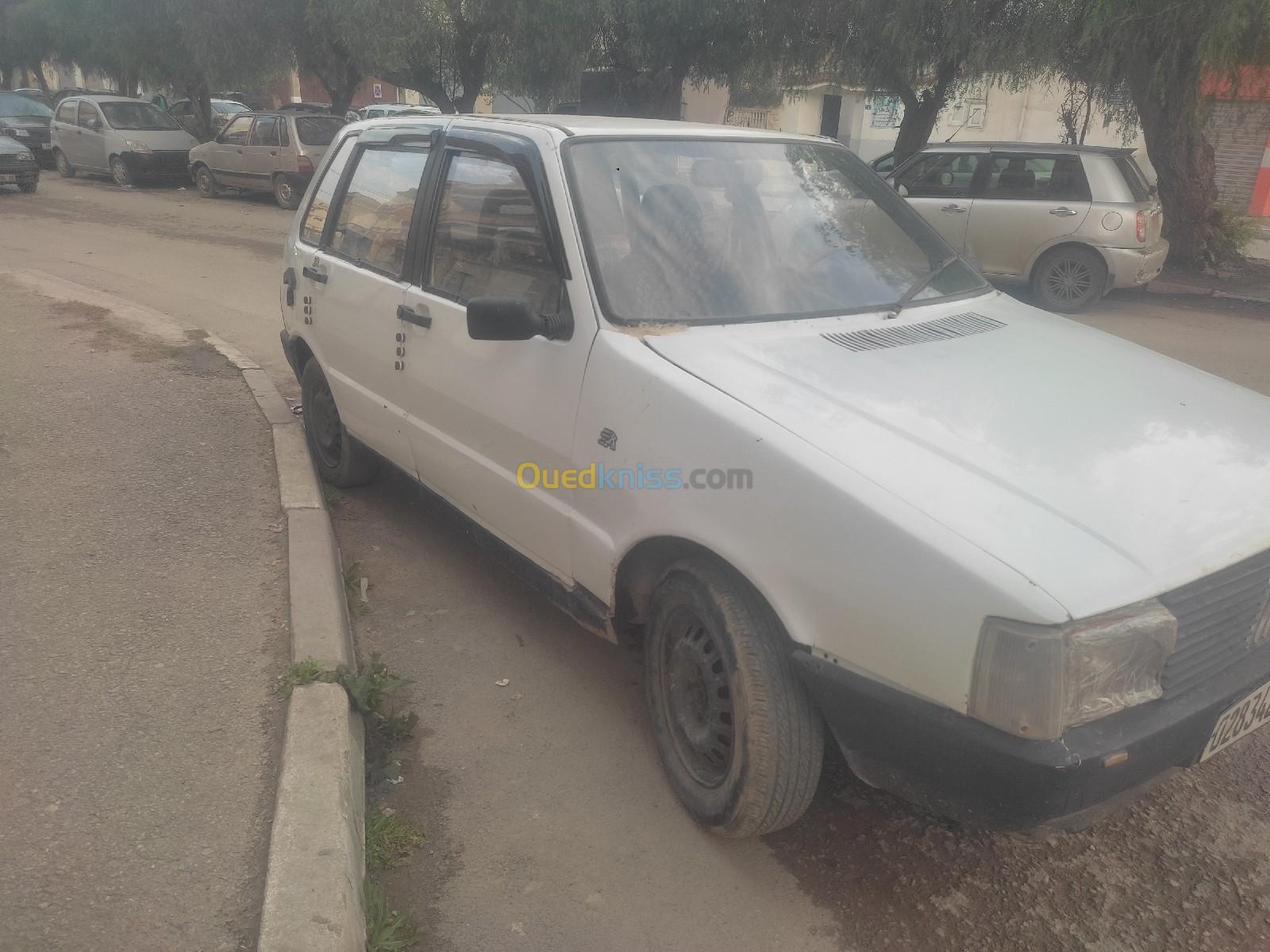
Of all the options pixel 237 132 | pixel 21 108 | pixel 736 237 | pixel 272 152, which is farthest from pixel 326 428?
pixel 21 108

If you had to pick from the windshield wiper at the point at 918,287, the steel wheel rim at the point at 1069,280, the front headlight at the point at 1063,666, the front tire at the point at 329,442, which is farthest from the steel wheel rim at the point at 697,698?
the steel wheel rim at the point at 1069,280

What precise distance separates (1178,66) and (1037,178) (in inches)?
115

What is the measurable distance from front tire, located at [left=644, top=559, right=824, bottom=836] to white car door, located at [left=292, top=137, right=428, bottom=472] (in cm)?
169

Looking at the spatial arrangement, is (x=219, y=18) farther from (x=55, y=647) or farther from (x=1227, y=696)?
(x=1227, y=696)

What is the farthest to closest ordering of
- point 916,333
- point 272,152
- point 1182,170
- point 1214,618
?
point 272,152 → point 1182,170 → point 916,333 → point 1214,618

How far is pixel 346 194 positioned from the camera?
4500 millimetres

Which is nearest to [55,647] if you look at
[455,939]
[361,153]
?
[455,939]

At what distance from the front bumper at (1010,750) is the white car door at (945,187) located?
9196mm

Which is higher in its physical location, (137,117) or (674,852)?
(137,117)

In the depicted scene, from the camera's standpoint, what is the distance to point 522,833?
2.76 meters

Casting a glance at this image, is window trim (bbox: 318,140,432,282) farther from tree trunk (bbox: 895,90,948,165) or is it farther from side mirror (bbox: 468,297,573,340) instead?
tree trunk (bbox: 895,90,948,165)

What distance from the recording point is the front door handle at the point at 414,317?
3.60 m

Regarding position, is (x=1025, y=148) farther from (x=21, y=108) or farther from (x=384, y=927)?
(x=21, y=108)

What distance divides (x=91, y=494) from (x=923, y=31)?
495 inches
